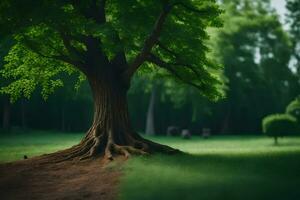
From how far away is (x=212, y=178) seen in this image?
1244 centimetres

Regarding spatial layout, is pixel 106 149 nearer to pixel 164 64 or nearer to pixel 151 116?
pixel 164 64

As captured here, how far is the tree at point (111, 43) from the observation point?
53.3 feet

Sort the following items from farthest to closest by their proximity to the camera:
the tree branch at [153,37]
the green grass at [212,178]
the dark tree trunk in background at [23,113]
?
the dark tree trunk in background at [23,113] → the tree branch at [153,37] → the green grass at [212,178]

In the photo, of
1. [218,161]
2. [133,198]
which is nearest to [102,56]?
[218,161]

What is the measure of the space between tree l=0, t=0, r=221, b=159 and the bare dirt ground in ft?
4.14

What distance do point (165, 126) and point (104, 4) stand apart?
3274 cm

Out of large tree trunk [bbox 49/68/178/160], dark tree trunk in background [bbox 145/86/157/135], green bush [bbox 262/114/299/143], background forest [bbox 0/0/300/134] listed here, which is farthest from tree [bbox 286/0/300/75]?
large tree trunk [bbox 49/68/178/160]

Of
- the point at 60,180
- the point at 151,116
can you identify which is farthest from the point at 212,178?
the point at 151,116

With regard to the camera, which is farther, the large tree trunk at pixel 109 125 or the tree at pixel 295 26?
the tree at pixel 295 26

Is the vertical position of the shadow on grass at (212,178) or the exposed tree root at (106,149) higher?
the exposed tree root at (106,149)

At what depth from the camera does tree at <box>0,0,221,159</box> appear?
1623 centimetres

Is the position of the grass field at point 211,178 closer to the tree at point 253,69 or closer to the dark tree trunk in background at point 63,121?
the tree at point 253,69

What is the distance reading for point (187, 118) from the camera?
5006cm

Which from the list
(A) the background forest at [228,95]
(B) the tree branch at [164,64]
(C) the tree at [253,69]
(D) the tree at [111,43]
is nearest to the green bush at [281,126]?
(D) the tree at [111,43]
